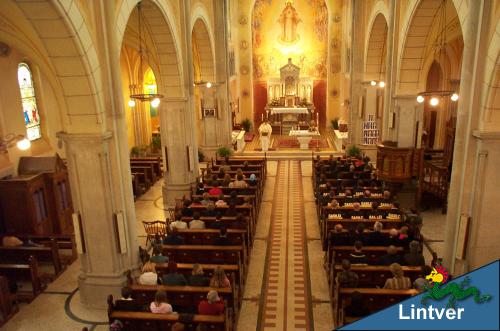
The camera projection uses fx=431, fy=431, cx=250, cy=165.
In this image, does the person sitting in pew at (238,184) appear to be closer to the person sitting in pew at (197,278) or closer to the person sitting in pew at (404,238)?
the person sitting in pew at (404,238)

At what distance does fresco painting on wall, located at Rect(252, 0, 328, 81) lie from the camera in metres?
28.2

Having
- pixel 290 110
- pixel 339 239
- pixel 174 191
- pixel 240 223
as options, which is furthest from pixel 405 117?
pixel 290 110

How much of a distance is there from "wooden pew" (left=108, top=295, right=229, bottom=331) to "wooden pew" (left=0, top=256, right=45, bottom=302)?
3528 mm

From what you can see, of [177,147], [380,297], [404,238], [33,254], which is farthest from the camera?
[177,147]

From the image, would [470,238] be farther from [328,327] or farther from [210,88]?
[210,88]

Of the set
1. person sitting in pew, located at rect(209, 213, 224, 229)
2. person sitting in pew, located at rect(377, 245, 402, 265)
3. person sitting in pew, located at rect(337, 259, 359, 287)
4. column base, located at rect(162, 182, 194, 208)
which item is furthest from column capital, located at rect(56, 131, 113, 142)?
column base, located at rect(162, 182, 194, 208)

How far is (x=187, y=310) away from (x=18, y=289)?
470 cm

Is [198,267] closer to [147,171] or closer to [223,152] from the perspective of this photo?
[147,171]

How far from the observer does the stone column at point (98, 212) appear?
8.63 meters

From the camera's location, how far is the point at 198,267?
8.17 m

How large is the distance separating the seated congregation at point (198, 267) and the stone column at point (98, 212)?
0.52 meters

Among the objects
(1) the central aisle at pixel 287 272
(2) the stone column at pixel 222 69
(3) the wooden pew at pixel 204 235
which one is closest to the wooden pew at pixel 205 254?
(3) the wooden pew at pixel 204 235

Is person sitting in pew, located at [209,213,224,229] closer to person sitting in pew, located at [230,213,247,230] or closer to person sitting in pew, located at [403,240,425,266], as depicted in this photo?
person sitting in pew, located at [230,213,247,230]

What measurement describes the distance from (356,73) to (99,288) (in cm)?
1520
